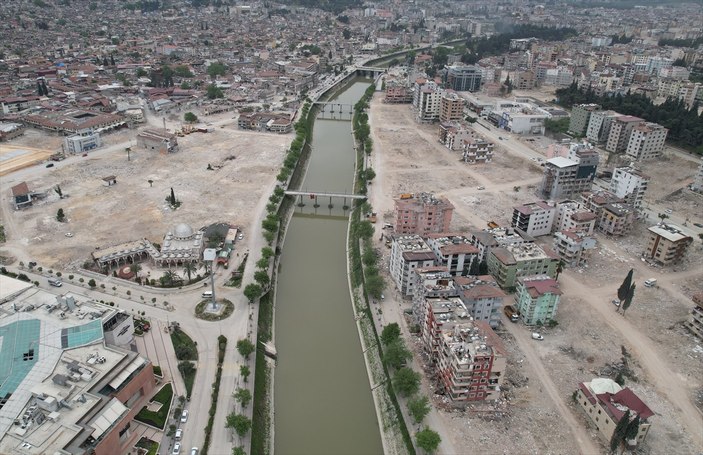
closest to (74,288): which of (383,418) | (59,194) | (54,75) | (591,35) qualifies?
(59,194)

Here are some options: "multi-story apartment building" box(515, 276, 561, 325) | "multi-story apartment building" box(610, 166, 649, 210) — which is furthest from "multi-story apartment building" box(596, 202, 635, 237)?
"multi-story apartment building" box(515, 276, 561, 325)

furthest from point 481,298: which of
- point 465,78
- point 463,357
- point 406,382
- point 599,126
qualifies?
point 465,78

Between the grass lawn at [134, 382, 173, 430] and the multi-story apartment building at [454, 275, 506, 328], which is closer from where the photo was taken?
the grass lawn at [134, 382, 173, 430]

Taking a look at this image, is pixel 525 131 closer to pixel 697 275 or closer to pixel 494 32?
pixel 697 275

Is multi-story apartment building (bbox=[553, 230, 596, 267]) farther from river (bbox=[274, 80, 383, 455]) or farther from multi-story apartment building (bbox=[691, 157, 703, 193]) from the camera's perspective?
multi-story apartment building (bbox=[691, 157, 703, 193])

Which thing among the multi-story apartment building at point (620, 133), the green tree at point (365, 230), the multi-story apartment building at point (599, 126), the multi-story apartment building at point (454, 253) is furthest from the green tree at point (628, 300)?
the multi-story apartment building at point (599, 126)

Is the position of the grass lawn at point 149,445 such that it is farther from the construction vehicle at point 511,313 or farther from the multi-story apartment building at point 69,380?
the construction vehicle at point 511,313

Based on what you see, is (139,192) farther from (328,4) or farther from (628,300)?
(328,4)
